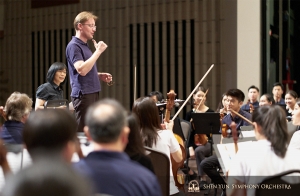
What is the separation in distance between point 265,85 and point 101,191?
6195 millimetres

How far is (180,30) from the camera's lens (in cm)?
791

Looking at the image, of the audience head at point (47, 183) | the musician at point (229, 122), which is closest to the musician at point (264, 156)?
the audience head at point (47, 183)

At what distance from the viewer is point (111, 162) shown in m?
1.40

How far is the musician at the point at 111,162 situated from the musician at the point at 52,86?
2730mm

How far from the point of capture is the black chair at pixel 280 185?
1759mm

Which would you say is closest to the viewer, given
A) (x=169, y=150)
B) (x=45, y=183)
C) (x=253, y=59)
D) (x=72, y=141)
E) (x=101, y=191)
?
(x=45, y=183)

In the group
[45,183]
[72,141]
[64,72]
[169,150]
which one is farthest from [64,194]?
[64,72]

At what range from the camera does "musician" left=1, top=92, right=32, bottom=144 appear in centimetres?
268

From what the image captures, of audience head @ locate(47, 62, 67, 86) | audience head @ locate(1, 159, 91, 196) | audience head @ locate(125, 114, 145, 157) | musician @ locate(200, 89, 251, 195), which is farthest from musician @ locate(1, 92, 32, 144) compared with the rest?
audience head @ locate(1, 159, 91, 196)

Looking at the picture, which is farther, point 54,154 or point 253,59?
point 253,59

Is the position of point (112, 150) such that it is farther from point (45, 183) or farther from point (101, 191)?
point (45, 183)

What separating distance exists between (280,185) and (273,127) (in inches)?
15.3

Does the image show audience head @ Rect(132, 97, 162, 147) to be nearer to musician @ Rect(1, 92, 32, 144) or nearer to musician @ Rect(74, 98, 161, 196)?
musician @ Rect(1, 92, 32, 144)

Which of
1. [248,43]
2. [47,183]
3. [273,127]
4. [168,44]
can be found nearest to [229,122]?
[273,127]
